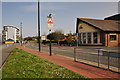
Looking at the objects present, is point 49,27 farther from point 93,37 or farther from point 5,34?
point 5,34

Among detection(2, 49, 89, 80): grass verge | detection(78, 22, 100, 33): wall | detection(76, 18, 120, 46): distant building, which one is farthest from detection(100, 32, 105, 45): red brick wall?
detection(2, 49, 89, 80): grass verge

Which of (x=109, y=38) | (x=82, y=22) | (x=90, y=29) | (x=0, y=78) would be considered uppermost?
(x=82, y=22)

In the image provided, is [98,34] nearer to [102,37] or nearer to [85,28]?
[102,37]

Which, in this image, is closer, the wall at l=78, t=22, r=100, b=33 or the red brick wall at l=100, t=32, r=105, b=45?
the red brick wall at l=100, t=32, r=105, b=45

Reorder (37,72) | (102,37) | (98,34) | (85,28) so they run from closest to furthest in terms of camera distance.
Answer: (37,72), (102,37), (98,34), (85,28)

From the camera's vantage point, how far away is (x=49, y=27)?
14.0m

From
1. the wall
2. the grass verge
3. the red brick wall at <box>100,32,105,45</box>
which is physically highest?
the wall

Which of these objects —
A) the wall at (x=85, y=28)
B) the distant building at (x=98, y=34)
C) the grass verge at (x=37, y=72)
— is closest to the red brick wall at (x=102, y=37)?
the distant building at (x=98, y=34)

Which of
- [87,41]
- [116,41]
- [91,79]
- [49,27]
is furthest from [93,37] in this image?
[91,79]

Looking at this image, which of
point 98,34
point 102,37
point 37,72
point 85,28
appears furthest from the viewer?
point 85,28

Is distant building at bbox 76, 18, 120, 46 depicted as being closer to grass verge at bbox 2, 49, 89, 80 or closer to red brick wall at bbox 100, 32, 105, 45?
red brick wall at bbox 100, 32, 105, 45

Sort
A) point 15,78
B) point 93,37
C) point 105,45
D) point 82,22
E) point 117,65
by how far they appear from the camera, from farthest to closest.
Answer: point 82,22
point 93,37
point 105,45
point 117,65
point 15,78

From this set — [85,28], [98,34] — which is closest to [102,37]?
[98,34]

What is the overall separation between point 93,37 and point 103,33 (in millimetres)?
2840
